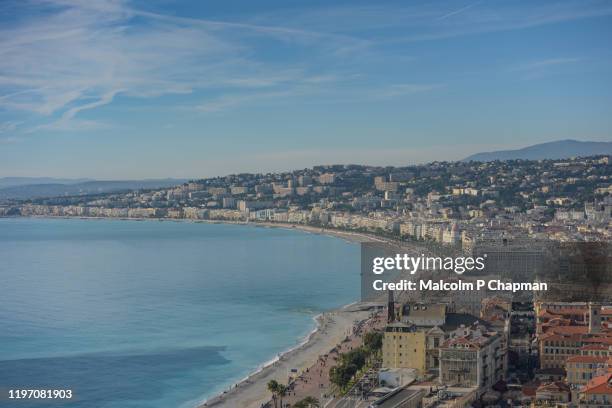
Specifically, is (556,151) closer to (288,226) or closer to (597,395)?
(288,226)

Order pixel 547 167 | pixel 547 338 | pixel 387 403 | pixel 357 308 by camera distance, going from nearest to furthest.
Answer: pixel 387 403
pixel 547 338
pixel 357 308
pixel 547 167

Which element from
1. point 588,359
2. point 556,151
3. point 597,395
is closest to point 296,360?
point 588,359

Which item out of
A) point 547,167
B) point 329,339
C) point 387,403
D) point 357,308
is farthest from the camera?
point 547,167

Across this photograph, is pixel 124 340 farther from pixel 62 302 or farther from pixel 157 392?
pixel 62 302

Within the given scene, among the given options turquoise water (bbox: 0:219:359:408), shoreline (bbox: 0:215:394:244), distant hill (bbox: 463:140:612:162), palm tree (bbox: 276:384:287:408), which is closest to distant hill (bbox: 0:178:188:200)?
shoreline (bbox: 0:215:394:244)

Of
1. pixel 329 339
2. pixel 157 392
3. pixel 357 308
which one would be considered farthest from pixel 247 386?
pixel 357 308
